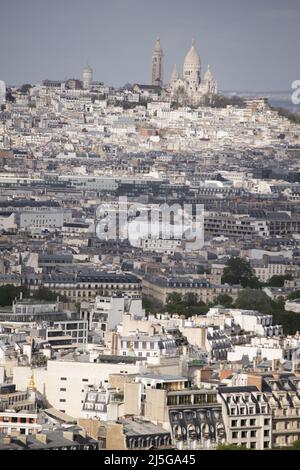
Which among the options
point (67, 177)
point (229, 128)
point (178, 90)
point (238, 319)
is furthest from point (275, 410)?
point (178, 90)

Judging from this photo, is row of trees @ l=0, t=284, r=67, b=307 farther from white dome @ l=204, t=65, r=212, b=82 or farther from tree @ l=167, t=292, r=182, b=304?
white dome @ l=204, t=65, r=212, b=82

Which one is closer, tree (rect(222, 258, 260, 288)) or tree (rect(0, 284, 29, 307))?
tree (rect(0, 284, 29, 307))

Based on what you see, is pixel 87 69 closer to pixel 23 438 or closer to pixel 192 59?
pixel 192 59

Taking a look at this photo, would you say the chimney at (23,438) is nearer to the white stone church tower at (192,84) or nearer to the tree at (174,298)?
the tree at (174,298)

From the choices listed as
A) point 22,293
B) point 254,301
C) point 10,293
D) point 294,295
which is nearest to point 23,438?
point 254,301

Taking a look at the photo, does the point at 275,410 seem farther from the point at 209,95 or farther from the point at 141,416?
the point at 209,95

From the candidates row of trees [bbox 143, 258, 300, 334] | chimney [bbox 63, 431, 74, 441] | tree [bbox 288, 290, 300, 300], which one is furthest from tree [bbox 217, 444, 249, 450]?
tree [bbox 288, 290, 300, 300]
